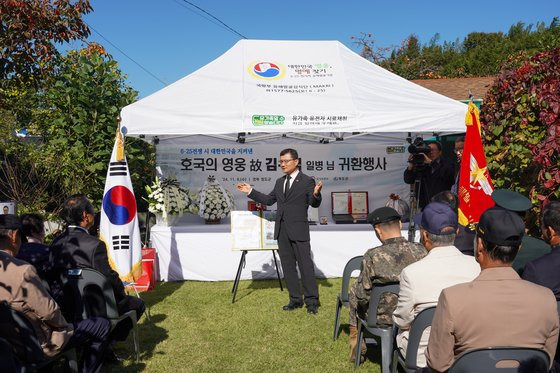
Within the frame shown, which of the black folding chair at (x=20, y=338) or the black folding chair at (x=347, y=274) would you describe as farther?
the black folding chair at (x=347, y=274)

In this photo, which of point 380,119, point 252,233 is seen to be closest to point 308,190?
point 252,233

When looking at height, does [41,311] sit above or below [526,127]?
below

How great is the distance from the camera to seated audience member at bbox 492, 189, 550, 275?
10.4ft

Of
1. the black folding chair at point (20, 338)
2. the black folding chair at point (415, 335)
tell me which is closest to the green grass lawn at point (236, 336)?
the black folding chair at point (415, 335)

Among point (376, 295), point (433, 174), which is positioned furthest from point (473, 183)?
point (433, 174)

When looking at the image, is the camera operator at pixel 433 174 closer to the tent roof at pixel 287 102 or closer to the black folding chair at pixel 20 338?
the tent roof at pixel 287 102

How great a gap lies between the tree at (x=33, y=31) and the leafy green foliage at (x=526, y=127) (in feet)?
13.4

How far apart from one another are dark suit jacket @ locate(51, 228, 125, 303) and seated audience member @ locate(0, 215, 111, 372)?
1.27ft

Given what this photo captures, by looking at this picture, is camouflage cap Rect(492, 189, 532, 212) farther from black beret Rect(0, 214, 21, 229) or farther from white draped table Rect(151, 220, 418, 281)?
white draped table Rect(151, 220, 418, 281)

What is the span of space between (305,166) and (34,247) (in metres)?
4.79

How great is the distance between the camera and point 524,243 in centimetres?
330

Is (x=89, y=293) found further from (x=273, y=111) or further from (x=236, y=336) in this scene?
(x=273, y=111)

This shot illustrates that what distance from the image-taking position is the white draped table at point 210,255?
6.77m

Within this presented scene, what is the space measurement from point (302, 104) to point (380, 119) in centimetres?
96
